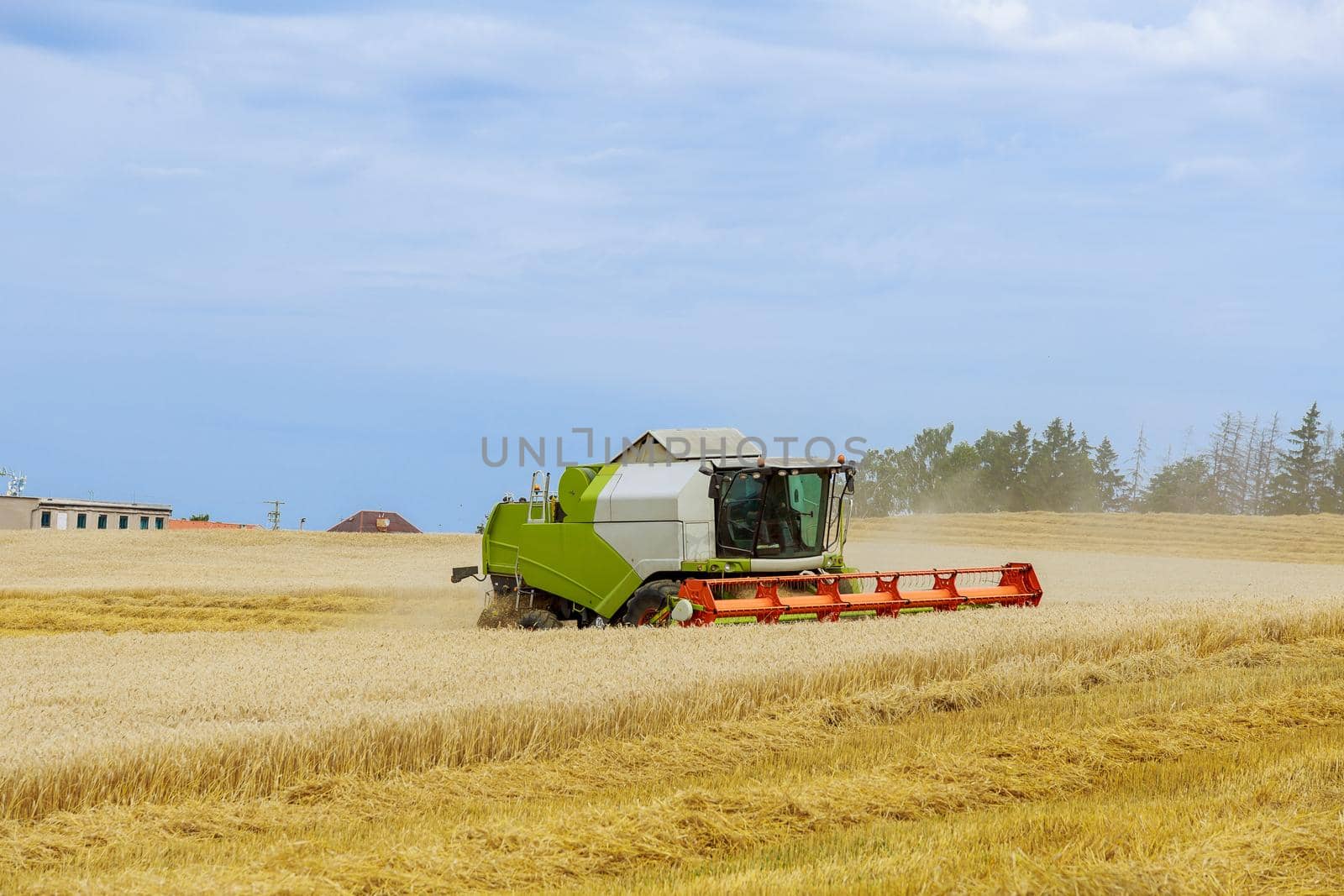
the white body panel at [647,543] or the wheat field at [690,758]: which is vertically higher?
the white body panel at [647,543]

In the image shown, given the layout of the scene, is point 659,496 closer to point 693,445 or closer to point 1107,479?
point 693,445

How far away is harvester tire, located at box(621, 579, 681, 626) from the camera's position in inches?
511

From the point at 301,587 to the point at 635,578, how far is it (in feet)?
33.7

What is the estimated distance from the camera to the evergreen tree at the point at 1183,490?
6031 cm

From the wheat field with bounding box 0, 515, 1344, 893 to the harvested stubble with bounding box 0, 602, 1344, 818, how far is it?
2 cm

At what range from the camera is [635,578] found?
1365 cm

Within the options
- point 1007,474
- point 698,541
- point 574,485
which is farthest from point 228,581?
point 1007,474

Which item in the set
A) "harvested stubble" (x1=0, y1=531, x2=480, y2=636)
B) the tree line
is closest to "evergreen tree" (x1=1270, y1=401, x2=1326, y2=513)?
the tree line

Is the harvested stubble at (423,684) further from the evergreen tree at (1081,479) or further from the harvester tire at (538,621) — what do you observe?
the evergreen tree at (1081,479)

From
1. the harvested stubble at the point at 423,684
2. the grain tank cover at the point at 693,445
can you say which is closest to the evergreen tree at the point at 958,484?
the grain tank cover at the point at 693,445

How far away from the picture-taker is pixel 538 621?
14.2 meters

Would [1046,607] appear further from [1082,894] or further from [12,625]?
[12,625]

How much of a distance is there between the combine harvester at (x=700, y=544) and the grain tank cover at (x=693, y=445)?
0.02 metres

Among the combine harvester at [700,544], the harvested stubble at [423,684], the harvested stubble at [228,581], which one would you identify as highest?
the combine harvester at [700,544]
